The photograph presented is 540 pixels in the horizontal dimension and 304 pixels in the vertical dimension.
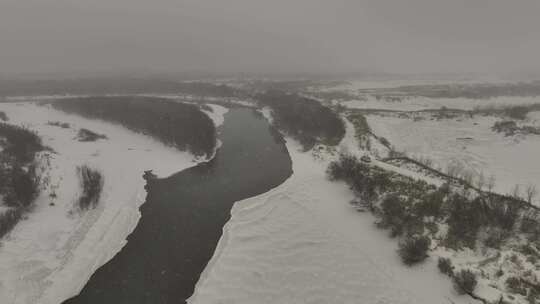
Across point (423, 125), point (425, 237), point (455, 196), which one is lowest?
point (425, 237)

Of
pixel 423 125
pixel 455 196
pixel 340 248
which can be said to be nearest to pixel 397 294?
pixel 340 248

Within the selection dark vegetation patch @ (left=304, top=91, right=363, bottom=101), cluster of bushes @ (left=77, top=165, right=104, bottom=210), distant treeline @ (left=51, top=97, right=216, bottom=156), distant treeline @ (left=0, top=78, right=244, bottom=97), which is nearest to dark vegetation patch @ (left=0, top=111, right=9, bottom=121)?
distant treeline @ (left=51, top=97, right=216, bottom=156)

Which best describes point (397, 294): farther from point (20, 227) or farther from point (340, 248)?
point (20, 227)

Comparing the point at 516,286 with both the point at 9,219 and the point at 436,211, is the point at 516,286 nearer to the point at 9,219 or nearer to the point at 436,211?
the point at 436,211

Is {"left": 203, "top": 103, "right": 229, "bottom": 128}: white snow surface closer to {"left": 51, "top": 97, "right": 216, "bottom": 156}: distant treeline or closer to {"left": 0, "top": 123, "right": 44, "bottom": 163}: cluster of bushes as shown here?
{"left": 51, "top": 97, "right": 216, "bottom": 156}: distant treeline

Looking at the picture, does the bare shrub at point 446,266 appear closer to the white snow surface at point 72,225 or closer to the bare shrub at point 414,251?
the bare shrub at point 414,251

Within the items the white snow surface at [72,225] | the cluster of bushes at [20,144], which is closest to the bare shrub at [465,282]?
the white snow surface at [72,225]

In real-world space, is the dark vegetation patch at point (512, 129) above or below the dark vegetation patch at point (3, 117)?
above
